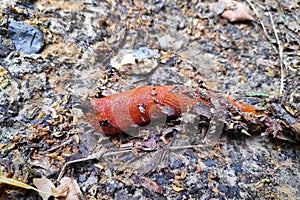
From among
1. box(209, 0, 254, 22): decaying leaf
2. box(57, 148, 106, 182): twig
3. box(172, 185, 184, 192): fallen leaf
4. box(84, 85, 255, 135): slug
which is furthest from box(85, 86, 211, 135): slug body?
box(209, 0, 254, 22): decaying leaf

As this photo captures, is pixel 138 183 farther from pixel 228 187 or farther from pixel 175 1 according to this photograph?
pixel 175 1

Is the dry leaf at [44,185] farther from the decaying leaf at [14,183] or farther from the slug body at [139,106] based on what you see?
the slug body at [139,106]

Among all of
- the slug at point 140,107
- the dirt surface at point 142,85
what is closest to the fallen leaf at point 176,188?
the dirt surface at point 142,85

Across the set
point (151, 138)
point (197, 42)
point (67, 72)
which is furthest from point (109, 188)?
point (197, 42)

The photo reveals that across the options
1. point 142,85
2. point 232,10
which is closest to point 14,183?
point 142,85

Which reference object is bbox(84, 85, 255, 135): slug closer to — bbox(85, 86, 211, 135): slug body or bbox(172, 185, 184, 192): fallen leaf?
bbox(85, 86, 211, 135): slug body

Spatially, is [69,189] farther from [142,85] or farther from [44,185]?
[142,85]
